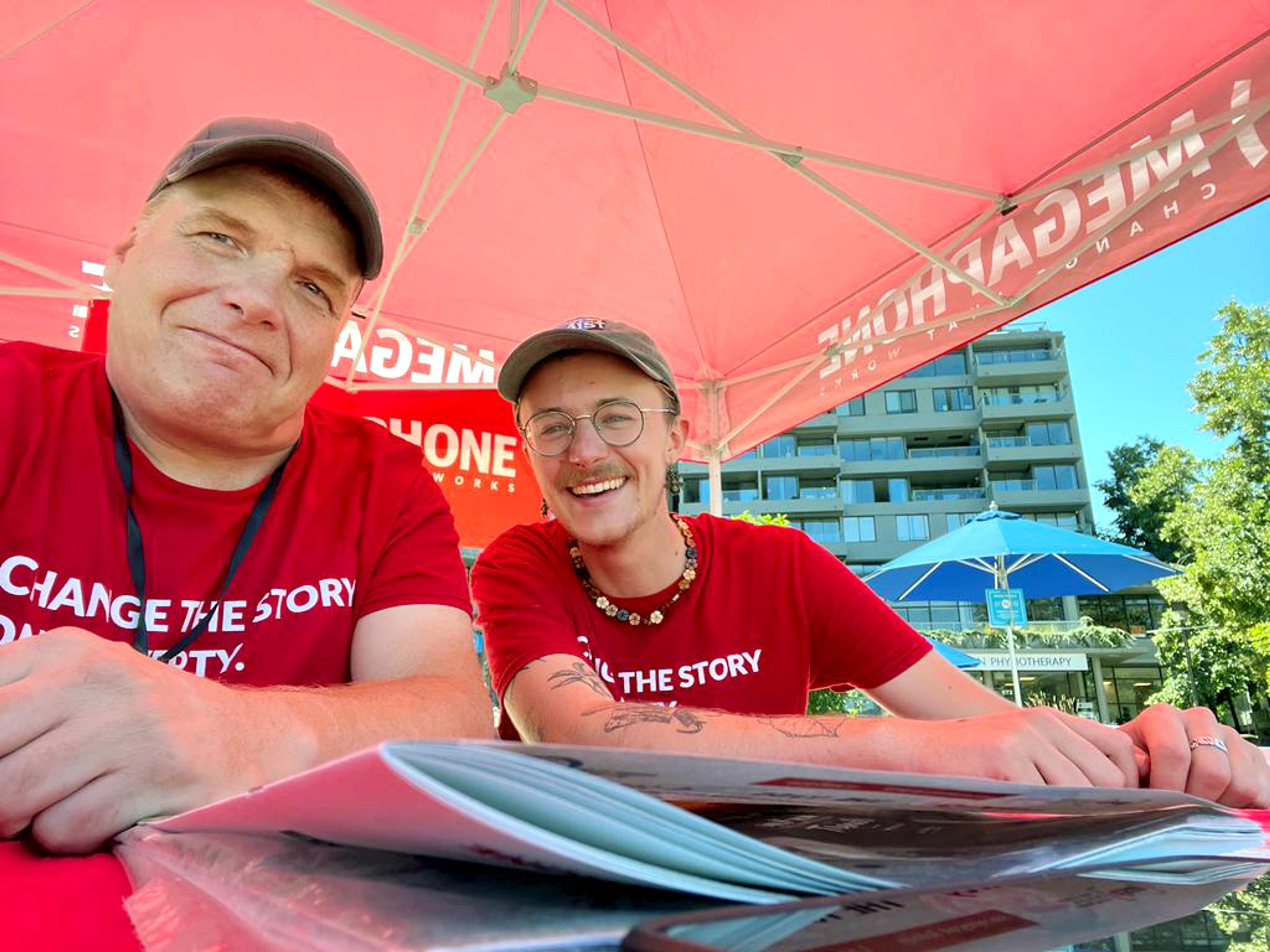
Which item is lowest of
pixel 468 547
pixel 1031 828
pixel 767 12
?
pixel 1031 828

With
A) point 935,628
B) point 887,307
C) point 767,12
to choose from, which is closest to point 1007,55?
point 767,12

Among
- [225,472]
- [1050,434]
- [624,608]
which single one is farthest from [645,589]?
[1050,434]

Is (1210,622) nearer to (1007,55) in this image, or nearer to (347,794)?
(1007,55)

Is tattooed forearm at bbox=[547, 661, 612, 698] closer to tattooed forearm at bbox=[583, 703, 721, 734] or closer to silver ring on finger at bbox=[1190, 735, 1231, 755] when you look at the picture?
tattooed forearm at bbox=[583, 703, 721, 734]

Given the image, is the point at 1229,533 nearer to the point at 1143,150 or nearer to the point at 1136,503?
the point at 1136,503

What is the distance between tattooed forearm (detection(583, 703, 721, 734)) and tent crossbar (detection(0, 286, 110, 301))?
2351 millimetres

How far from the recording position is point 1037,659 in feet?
60.1

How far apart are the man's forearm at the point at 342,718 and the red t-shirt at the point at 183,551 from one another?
18cm

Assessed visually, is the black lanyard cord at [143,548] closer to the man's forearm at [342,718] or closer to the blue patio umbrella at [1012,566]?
the man's forearm at [342,718]

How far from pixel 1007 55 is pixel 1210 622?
22879mm

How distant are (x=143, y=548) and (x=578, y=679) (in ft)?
1.73

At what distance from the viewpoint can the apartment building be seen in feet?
124

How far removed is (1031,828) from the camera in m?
0.39

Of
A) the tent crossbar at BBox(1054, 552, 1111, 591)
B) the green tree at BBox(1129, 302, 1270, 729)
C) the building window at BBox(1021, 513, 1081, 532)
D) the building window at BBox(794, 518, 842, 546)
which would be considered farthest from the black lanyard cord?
the building window at BBox(1021, 513, 1081, 532)
